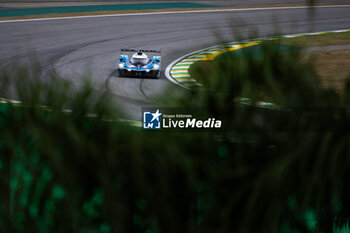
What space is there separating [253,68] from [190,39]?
1982 cm

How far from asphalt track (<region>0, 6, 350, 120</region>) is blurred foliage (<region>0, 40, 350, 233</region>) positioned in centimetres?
866

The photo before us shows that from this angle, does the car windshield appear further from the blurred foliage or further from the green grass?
the blurred foliage

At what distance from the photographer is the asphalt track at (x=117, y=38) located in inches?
567

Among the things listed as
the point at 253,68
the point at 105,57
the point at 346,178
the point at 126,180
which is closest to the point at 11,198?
the point at 126,180

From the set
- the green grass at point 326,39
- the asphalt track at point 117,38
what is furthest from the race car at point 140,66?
the green grass at point 326,39

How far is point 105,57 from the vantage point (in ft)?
59.7

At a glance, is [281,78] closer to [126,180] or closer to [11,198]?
[126,180]
